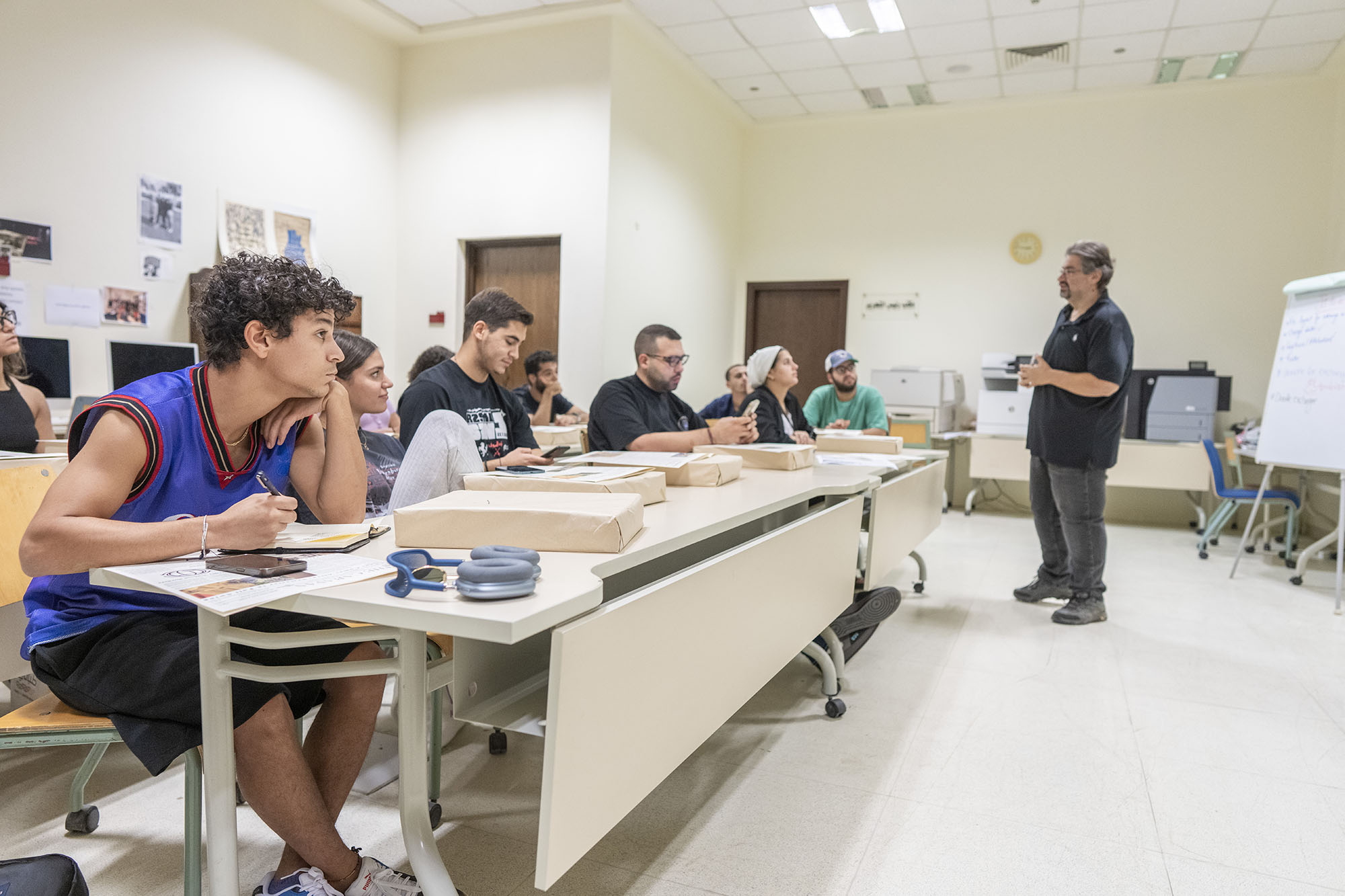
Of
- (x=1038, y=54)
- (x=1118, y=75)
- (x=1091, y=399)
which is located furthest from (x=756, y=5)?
(x=1091, y=399)

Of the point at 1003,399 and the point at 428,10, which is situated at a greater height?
the point at 428,10

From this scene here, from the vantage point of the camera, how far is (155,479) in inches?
50.2

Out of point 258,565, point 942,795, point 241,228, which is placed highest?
point 241,228

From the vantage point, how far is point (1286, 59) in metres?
5.70

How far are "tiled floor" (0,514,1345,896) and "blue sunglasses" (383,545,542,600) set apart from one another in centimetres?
78

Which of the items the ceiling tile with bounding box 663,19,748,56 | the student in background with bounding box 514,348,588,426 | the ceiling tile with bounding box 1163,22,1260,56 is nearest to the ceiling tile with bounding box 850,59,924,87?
the ceiling tile with bounding box 663,19,748,56

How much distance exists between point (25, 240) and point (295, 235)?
154cm

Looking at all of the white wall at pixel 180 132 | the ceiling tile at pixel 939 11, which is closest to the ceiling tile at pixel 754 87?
the ceiling tile at pixel 939 11

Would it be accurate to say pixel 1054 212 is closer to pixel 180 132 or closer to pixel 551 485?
pixel 180 132

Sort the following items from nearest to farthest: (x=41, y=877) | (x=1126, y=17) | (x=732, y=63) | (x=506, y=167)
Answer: (x=41, y=877), (x=1126, y=17), (x=506, y=167), (x=732, y=63)

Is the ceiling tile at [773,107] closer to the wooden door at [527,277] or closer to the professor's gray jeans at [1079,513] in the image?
the wooden door at [527,277]

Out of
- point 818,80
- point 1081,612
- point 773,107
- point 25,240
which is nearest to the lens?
point 1081,612

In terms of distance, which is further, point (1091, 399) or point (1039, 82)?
point (1039, 82)

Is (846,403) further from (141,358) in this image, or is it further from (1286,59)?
(1286,59)
